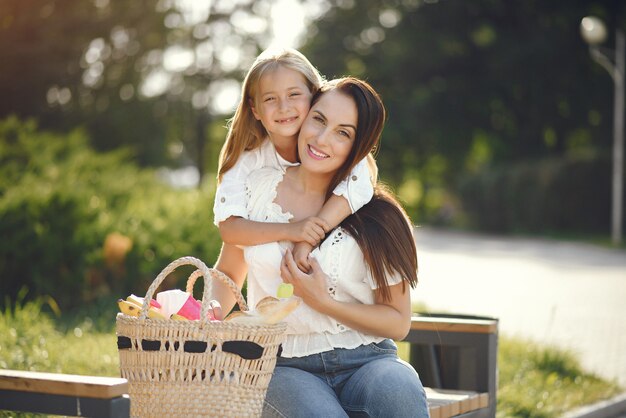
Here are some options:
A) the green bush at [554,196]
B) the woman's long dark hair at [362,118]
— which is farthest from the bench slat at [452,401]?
the green bush at [554,196]

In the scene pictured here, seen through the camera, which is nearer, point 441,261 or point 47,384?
point 47,384

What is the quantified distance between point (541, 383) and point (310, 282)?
3.69 m

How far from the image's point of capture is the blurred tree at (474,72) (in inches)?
1267

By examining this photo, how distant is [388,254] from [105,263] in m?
5.47

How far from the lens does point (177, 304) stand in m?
3.02

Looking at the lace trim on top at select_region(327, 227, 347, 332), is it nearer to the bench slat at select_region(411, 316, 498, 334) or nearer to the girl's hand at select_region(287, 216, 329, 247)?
the girl's hand at select_region(287, 216, 329, 247)

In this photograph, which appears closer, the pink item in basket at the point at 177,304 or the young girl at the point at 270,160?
the pink item in basket at the point at 177,304

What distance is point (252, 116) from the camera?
3.82 meters

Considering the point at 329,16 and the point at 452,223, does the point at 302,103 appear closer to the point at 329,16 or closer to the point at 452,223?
the point at 452,223

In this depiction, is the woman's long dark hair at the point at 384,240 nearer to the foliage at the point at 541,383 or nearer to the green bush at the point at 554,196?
the foliage at the point at 541,383

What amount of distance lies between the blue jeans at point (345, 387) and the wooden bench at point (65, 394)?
0.62 metres

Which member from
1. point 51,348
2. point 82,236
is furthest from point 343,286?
point 82,236

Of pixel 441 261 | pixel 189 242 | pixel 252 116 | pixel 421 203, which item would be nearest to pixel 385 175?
pixel 421 203

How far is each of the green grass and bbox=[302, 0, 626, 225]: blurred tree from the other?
24.8 meters
